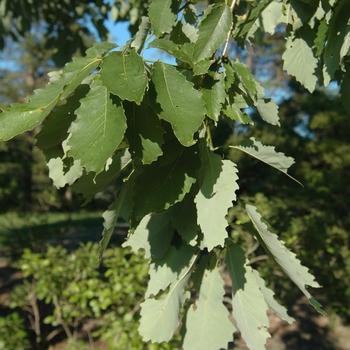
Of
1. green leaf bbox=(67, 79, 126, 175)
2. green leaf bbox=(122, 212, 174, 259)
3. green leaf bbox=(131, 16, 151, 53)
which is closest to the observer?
green leaf bbox=(67, 79, 126, 175)

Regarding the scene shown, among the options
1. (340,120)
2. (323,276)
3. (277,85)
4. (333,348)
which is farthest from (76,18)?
(277,85)

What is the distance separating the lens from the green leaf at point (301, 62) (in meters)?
1.19

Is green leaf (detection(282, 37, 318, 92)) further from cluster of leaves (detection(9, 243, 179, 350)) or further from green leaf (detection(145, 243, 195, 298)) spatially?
cluster of leaves (detection(9, 243, 179, 350))

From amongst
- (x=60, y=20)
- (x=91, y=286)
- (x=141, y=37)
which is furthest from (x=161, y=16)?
(x=60, y=20)

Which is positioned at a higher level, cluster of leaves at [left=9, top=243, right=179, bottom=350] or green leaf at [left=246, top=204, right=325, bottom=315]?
green leaf at [left=246, top=204, right=325, bottom=315]

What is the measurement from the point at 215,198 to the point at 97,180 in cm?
30

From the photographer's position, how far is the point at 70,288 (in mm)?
2855

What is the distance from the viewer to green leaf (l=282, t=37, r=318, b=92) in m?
1.19

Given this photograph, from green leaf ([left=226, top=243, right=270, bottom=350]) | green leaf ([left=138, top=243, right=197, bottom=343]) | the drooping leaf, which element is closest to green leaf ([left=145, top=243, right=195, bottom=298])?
green leaf ([left=138, top=243, right=197, bottom=343])

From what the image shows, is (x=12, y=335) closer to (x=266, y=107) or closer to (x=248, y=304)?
(x=248, y=304)

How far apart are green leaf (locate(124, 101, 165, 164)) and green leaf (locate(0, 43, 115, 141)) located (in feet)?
0.36

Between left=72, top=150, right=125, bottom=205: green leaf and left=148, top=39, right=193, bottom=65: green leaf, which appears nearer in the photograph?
left=148, top=39, right=193, bottom=65: green leaf

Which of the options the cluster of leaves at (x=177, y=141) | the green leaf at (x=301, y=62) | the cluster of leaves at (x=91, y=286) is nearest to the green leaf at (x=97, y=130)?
the cluster of leaves at (x=177, y=141)

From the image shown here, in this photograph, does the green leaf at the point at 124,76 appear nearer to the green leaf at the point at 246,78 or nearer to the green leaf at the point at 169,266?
the green leaf at the point at 246,78
